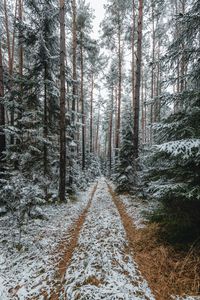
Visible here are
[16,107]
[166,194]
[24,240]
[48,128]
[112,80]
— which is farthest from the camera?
[112,80]

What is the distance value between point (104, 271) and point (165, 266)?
3.98 ft

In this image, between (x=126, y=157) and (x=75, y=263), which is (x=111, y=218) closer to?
(x=75, y=263)

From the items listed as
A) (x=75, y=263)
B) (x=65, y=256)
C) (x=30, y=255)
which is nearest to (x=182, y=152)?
(x=75, y=263)

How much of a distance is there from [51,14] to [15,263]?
33.7ft

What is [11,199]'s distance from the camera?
5969mm

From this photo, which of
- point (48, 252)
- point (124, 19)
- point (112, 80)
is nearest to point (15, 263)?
point (48, 252)

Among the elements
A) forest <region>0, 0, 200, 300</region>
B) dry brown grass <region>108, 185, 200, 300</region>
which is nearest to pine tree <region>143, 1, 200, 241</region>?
forest <region>0, 0, 200, 300</region>

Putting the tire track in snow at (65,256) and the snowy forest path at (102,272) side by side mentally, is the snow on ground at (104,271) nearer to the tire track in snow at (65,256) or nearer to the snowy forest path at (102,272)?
the snowy forest path at (102,272)

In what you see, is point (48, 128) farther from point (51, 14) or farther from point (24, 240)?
point (24, 240)

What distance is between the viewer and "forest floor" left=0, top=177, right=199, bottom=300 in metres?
3.07

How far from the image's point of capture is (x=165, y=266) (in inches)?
148

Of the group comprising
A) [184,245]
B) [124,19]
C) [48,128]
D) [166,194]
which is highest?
[124,19]

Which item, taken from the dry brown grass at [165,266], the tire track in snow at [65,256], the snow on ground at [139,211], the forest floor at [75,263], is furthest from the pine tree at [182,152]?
the tire track in snow at [65,256]

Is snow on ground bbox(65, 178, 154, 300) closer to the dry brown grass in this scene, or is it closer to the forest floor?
the forest floor
